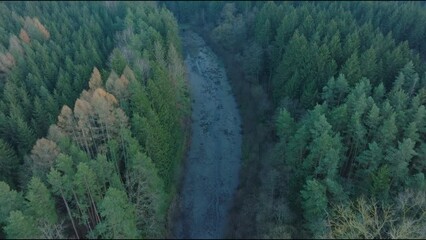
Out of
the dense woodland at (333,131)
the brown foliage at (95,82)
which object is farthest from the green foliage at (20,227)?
the brown foliage at (95,82)

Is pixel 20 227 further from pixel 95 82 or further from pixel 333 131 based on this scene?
pixel 333 131

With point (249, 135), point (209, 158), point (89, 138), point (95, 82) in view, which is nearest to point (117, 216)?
point (89, 138)

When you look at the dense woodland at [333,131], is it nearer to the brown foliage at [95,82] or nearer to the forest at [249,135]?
the forest at [249,135]

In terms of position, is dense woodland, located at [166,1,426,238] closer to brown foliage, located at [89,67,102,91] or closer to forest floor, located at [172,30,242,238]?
forest floor, located at [172,30,242,238]

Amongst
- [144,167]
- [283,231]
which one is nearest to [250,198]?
[283,231]

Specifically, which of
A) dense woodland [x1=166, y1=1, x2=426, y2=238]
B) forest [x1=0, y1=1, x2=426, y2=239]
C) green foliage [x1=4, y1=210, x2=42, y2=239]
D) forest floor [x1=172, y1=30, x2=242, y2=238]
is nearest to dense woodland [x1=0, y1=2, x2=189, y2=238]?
green foliage [x1=4, y1=210, x2=42, y2=239]

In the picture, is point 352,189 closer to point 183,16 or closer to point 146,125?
point 146,125
